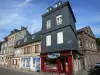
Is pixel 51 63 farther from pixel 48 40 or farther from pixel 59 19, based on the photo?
pixel 59 19

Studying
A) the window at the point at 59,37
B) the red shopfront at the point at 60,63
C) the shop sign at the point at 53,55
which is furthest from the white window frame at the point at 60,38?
the shop sign at the point at 53,55

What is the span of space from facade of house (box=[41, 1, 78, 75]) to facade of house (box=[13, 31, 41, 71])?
2.76 meters

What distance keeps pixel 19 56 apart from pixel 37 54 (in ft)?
30.9

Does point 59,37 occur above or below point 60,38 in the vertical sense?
above

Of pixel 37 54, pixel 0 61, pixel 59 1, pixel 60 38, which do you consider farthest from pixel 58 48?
pixel 0 61

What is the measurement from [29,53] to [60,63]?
10.9 meters

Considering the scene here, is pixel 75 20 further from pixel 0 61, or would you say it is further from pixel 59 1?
pixel 0 61

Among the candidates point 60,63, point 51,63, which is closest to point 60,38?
point 60,63

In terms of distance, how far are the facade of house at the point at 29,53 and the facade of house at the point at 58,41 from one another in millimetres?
2758

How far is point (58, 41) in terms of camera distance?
67.2 ft

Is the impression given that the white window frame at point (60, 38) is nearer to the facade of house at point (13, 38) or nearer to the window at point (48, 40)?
the window at point (48, 40)

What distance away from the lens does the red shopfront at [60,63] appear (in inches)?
→ 712

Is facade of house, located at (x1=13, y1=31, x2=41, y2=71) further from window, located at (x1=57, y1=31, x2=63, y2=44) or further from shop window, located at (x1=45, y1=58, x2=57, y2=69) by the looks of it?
window, located at (x1=57, y1=31, x2=63, y2=44)

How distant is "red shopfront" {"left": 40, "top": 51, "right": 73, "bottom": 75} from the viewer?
712 inches
